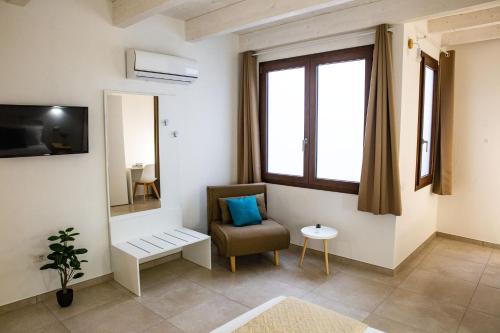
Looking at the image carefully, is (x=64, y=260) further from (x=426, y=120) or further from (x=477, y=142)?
(x=477, y=142)

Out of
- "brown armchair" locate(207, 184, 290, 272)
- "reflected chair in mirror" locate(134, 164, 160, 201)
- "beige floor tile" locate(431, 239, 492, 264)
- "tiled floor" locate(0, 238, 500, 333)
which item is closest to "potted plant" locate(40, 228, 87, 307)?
"tiled floor" locate(0, 238, 500, 333)

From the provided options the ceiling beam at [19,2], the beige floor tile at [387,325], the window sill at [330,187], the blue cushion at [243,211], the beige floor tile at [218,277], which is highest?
the ceiling beam at [19,2]

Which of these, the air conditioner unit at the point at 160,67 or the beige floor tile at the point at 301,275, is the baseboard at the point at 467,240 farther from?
the air conditioner unit at the point at 160,67

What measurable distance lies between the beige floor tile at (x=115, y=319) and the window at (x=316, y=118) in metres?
2.20

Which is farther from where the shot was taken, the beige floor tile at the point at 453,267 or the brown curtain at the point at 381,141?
the beige floor tile at the point at 453,267

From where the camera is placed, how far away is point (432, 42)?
3.99 meters

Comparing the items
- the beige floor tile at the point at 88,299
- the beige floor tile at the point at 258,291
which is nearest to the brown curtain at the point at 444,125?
the beige floor tile at the point at 258,291

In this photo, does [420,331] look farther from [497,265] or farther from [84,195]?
[84,195]

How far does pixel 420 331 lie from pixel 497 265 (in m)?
1.88

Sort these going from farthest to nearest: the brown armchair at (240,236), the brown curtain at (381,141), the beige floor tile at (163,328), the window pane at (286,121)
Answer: the window pane at (286,121) < the brown armchair at (240,236) < the brown curtain at (381,141) < the beige floor tile at (163,328)

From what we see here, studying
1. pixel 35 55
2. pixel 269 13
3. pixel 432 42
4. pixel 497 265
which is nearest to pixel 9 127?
pixel 35 55

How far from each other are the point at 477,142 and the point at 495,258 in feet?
4.53

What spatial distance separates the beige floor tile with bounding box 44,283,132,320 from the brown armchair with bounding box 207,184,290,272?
3.28 feet

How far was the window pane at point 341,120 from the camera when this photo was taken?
3.64 metres
